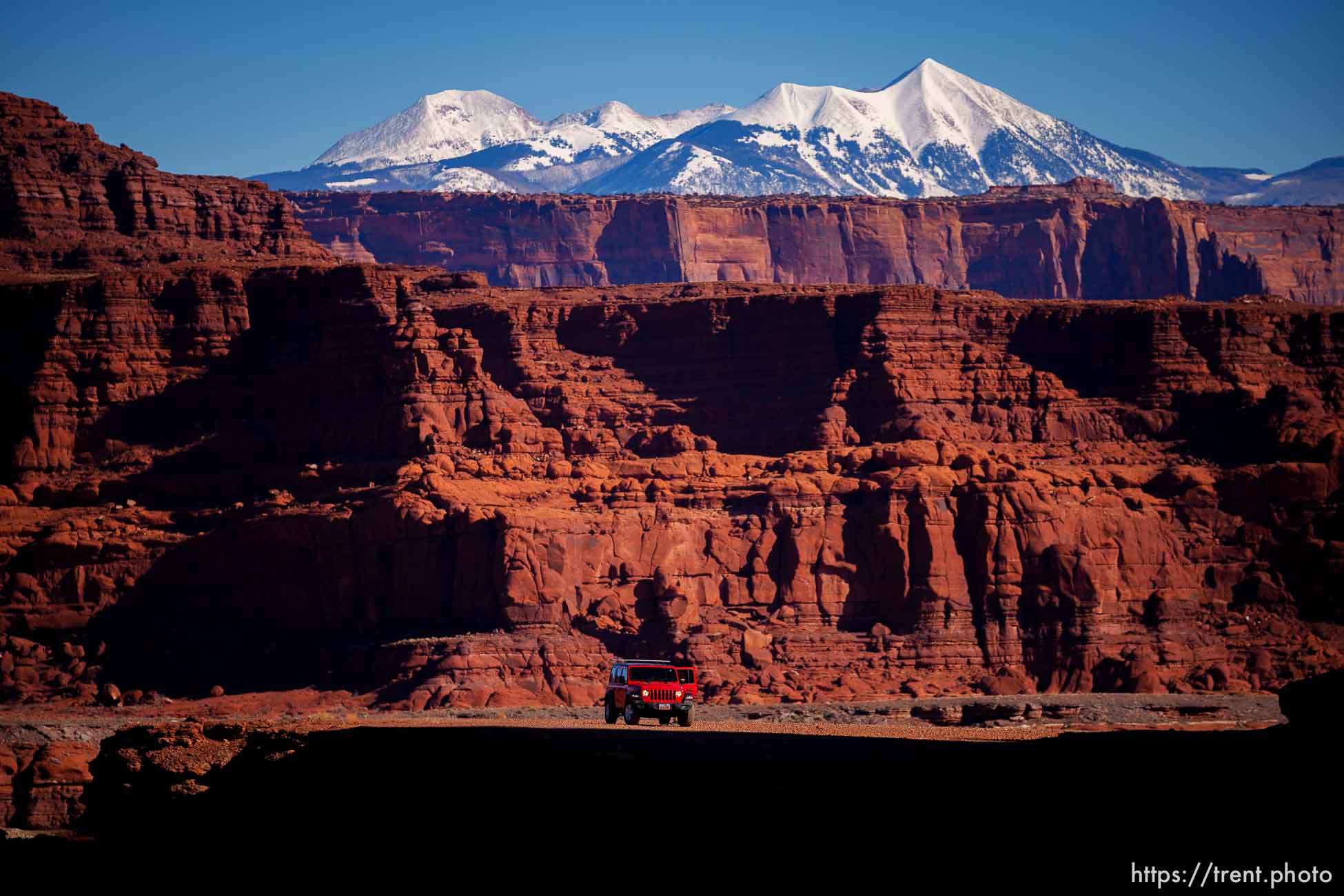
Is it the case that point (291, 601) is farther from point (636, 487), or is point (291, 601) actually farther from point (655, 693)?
point (655, 693)

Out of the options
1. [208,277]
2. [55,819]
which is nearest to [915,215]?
[208,277]

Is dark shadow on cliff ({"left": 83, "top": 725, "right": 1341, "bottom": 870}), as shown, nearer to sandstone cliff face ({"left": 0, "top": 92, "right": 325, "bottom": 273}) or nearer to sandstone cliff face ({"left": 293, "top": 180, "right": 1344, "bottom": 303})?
sandstone cliff face ({"left": 0, "top": 92, "right": 325, "bottom": 273})

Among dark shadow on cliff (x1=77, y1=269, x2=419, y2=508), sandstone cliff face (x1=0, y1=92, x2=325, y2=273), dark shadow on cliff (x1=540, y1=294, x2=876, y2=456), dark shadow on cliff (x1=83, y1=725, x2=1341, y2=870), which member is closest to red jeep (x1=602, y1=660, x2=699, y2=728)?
dark shadow on cliff (x1=83, y1=725, x2=1341, y2=870)

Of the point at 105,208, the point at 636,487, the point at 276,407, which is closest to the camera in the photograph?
the point at 636,487

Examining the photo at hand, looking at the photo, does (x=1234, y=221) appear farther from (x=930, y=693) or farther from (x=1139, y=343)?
(x=930, y=693)

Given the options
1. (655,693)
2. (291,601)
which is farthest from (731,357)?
(655,693)
